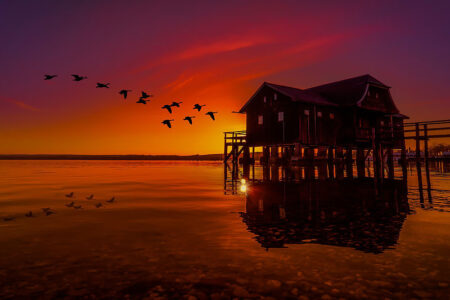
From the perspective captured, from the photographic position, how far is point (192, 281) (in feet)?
15.5

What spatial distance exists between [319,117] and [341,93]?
5119 millimetres

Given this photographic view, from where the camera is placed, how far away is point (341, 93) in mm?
31453

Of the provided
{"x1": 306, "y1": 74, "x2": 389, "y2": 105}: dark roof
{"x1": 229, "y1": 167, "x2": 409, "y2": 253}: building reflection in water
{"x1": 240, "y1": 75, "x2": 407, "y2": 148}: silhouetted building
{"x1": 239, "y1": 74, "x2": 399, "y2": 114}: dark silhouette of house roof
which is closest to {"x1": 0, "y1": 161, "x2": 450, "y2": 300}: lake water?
{"x1": 229, "y1": 167, "x2": 409, "y2": 253}: building reflection in water

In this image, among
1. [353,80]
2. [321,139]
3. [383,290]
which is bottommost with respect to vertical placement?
[383,290]

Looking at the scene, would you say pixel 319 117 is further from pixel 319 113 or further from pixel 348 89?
pixel 348 89

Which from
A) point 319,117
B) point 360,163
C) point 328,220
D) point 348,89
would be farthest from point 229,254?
point 348,89

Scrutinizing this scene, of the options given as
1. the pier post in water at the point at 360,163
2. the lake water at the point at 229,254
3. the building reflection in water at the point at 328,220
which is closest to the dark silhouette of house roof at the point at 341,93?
the pier post in water at the point at 360,163

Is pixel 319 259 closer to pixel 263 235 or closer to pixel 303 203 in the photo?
pixel 263 235

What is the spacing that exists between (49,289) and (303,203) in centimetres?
977

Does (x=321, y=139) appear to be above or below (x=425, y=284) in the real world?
above

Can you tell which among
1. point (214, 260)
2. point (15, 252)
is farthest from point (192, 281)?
point (15, 252)

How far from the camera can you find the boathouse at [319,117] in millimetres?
27703

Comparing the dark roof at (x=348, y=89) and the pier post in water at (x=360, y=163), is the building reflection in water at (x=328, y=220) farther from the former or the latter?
the dark roof at (x=348, y=89)

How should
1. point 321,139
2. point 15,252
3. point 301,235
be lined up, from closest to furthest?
point 15,252 → point 301,235 → point 321,139
